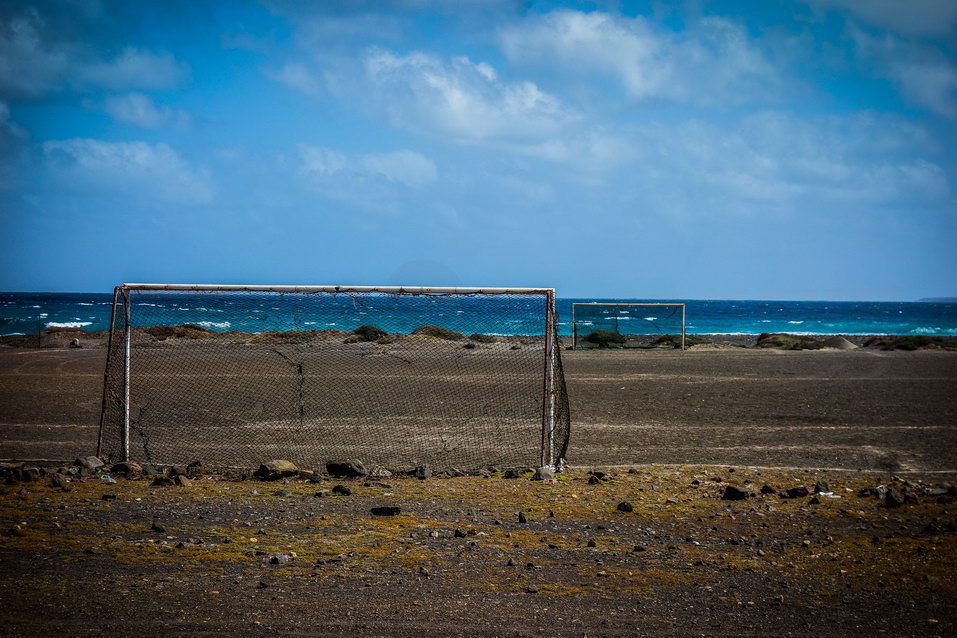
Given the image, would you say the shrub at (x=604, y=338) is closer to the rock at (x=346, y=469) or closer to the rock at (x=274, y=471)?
the rock at (x=346, y=469)

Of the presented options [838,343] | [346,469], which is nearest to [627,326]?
[838,343]

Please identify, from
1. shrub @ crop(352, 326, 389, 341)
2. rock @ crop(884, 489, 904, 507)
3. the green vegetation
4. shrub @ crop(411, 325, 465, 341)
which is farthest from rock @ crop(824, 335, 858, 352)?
rock @ crop(884, 489, 904, 507)

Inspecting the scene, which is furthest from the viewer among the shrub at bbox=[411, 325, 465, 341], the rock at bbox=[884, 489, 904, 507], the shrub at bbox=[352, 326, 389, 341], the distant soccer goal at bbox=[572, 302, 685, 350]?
the distant soccer goal at bbox=[572, 302, 685, 350]

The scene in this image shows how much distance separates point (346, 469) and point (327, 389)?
28.2 feet

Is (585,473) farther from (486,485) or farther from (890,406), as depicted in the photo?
(890,406)

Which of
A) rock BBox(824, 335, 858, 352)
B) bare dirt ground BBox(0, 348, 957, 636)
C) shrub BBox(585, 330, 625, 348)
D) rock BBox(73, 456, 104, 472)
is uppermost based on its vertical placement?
shrub BBox(585, 330, 625, 348)

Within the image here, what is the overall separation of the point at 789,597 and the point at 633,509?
7.36ft

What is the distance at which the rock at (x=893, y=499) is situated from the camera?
24.2ft

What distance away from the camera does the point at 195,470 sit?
881cm

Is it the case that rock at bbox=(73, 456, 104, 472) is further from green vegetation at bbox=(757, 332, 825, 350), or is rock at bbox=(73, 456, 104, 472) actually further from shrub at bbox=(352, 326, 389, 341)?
green vegetation at bbox=(757, 332, 825, 350)

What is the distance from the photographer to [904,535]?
650 cm

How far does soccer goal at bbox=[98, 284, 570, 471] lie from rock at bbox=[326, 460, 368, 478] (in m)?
0.78

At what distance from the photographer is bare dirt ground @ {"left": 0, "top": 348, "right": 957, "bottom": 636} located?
15.4 feet

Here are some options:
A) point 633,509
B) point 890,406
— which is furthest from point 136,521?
point 890,406
